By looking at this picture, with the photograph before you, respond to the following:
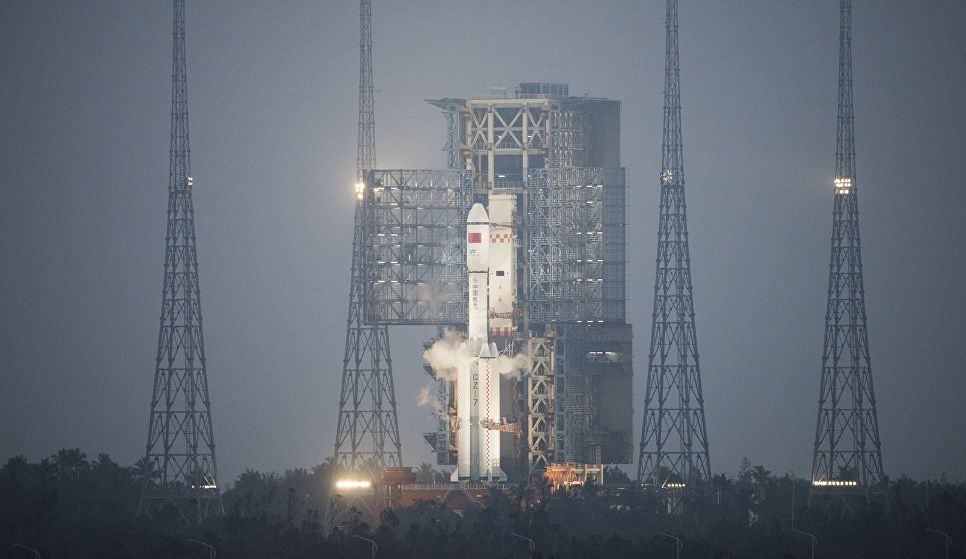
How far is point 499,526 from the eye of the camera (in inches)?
5787

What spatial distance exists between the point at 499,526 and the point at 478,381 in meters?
17.2

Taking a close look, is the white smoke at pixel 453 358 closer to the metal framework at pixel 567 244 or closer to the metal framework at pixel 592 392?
the metal framework at pixel 592 392

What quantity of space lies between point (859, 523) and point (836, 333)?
13.7 metres

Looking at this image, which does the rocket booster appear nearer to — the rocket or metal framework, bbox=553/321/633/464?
the rocket

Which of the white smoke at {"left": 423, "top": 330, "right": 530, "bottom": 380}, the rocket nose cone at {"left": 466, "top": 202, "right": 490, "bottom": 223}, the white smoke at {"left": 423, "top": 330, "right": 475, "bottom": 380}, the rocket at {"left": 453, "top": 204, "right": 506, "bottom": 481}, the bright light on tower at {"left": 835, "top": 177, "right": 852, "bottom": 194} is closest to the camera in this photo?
the bright light on tower at {"left": 835, "top": 177, "right": 852, "bottom": 194}

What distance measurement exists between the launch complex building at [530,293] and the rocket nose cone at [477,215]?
1.33 meters

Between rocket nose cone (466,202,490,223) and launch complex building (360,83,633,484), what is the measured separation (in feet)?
4.36

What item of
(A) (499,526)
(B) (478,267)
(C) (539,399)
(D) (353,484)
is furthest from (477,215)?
(A) (499,526)

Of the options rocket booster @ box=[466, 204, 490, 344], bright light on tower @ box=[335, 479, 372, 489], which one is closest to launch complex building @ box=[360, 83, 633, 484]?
rocket booster @ box=[466, 204, 490, 344]

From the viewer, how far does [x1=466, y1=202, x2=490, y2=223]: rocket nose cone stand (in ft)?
533

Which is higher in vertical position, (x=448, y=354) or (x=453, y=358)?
(x=448, y=354)

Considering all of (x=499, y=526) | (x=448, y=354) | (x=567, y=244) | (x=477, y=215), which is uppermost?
(x=477, y=215)

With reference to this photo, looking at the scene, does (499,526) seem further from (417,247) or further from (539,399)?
(417,247)

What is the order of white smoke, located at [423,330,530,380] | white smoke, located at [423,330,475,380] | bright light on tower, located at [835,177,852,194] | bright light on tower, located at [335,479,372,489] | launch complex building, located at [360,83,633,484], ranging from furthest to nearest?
launch complex building, located at [360,83,633,484] → white smoke, located at [423,330,475,380] → white smoke, located at [423,330,530,380] → bright light on tower, located at [335,479,372,489] → bright light on tower, located at [835,177,852,194]
